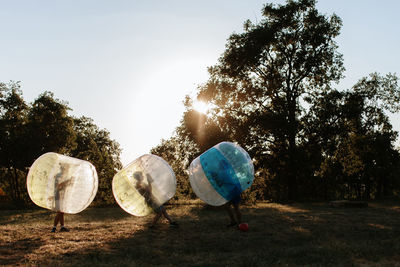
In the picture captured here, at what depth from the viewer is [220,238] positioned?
414 inches

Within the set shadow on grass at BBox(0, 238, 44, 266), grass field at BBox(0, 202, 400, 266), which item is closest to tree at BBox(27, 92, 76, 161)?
grass field at BBox(0, 202, 400, 266)

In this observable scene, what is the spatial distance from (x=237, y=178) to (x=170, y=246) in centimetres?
313

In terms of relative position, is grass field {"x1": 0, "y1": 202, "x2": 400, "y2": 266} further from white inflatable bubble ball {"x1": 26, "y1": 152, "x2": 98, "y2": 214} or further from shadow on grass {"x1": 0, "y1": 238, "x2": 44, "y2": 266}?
white inflatable bubble ball {"x1": 26, "y1": 152, "x2": 98, "y2": 214}

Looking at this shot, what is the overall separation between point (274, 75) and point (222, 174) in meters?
21.8

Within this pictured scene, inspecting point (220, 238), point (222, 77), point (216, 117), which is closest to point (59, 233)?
point (220, 238)

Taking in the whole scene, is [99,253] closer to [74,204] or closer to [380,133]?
[74,204]

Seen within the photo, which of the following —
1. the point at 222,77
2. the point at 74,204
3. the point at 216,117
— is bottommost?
the point at 74,204

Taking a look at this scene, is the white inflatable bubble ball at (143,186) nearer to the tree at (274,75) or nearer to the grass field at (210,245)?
the grass field at (210,245)

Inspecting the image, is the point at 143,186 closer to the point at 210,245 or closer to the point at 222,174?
the point at 222,174

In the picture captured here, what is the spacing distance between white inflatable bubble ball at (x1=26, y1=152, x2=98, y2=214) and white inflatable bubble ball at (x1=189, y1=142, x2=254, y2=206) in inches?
148

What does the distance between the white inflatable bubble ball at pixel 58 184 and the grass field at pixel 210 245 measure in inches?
39.7

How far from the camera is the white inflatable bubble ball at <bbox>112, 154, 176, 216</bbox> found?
12.0 metres

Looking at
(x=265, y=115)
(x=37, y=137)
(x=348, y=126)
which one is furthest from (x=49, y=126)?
(x=348, y=126)

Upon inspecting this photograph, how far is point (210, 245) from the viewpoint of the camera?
9672mm
